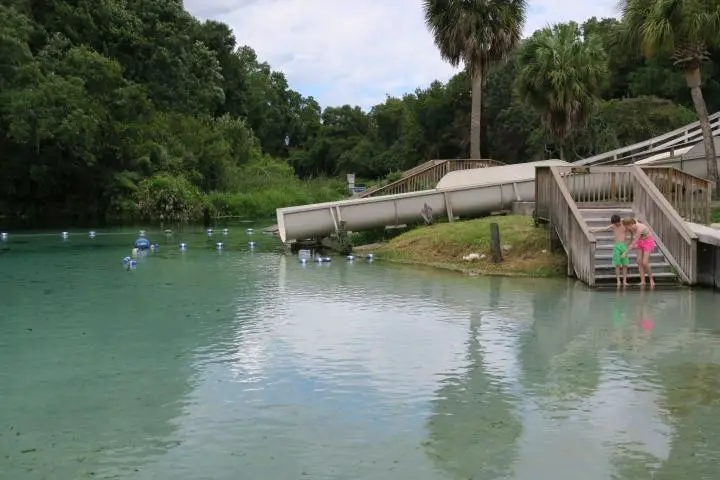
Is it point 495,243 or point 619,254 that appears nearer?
point 619,254

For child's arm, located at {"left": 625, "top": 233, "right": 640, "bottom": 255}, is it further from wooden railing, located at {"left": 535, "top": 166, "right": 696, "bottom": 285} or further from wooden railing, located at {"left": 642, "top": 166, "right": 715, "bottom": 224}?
wooden railing, located at {"left": 642, "top": 166, "right": 715, "bottom": 224}

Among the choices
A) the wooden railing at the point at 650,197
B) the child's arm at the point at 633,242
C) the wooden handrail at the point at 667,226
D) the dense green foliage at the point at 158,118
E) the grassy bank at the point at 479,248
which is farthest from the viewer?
the dense green foliage at the point at 158,118

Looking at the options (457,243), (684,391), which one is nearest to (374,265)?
(457,243)

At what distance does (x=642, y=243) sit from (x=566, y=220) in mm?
2035

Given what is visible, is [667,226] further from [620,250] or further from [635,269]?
[620,250]

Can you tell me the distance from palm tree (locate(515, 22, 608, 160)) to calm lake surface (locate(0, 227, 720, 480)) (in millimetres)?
17404

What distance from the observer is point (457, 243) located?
20172mm

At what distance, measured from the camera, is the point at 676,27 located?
2322 cm

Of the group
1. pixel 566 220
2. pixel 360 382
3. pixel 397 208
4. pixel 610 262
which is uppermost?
pixel 397 208

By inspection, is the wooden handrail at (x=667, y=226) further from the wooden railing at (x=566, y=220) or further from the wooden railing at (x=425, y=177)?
the wooden railing at (x=425, y=177)

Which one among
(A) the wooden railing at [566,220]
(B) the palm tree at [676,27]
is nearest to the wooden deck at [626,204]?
(A) the wooden railing at [566,220]

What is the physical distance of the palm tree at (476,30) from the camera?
1256 inches

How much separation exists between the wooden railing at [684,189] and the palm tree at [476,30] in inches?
603

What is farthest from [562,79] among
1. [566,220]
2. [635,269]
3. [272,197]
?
[272,197]
